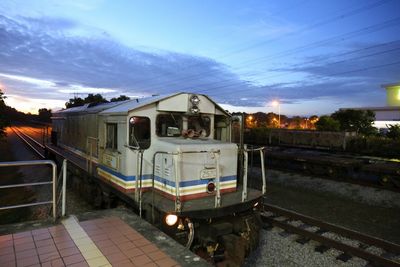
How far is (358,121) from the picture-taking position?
31.6 metres

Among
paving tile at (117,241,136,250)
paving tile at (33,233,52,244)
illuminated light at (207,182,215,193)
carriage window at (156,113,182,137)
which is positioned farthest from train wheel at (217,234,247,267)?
paving tile at (33,233,52,244)

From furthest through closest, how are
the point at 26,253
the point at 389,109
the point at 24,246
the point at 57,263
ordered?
1. the point at 389,109
2. the point at 24,246
3. the point at 26,253
4. the point at 57,263

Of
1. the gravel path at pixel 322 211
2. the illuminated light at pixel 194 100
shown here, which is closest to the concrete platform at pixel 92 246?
the gravel path at pixel 322 211

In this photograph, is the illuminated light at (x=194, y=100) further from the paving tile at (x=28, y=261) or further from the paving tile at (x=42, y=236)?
the paving tile at (x=28, y=261)

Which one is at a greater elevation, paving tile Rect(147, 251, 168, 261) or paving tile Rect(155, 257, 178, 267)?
paving tile Rect(147, 251, 168, 261)

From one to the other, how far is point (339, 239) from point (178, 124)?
4575 millimetres

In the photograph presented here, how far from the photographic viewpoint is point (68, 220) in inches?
223

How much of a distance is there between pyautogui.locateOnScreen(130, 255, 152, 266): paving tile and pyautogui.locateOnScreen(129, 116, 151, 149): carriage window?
8.88ft

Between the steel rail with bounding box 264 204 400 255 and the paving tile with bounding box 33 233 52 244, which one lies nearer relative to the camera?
the paving tile with bounding box 33 233 52 244

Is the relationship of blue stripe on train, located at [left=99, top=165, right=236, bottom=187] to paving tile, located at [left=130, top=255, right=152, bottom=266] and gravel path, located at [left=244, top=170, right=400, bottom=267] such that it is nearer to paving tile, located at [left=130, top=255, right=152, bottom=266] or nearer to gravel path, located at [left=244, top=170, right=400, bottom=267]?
gravel path, located at [left=244, top=170, right=400, bottom=267]

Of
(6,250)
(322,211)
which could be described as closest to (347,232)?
(322,211)

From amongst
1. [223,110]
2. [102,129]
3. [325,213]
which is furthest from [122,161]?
[325,213]

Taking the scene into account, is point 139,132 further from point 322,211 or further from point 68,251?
point 322,211

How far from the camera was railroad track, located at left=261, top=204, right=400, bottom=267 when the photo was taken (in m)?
6.36
